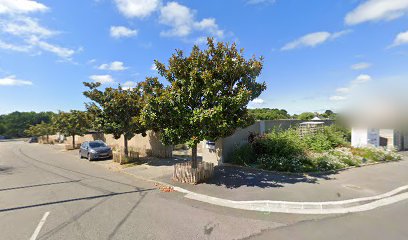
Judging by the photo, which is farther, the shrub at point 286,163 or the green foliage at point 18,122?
the green foliage at point 18,122

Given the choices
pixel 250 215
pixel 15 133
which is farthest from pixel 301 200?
pixel 15 133

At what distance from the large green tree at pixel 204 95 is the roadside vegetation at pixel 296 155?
10.3ft

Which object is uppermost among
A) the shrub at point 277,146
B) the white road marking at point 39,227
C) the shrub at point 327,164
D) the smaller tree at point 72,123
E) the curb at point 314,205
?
the smaller tree at point 72,123

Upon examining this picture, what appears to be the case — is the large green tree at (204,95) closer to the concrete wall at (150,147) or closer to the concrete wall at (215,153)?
the concrete wall at (215,153)

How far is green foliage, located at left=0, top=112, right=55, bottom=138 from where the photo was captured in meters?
96.2

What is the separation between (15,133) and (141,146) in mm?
106270

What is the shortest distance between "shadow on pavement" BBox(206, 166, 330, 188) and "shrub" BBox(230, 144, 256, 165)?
3.44ft

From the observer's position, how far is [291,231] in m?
5.55

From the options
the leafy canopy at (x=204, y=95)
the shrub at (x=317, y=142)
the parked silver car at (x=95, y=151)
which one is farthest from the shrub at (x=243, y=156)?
the parked silver car at (x=95, y=151)

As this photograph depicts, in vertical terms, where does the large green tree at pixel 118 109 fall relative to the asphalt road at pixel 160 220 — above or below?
above

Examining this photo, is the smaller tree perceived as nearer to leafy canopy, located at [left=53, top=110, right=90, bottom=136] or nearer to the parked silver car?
leafy canopy, located at [left=53, top=110, right=90, bottom=136]

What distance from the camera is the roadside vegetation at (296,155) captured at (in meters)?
11.4

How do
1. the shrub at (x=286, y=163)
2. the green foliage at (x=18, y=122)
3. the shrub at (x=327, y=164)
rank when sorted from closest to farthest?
the shrub at (x=286, y=163)
the shrub at (x=327, y=164)
the green foliage at (x=18, y=122)

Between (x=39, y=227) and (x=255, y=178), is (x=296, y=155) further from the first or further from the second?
(x=39, y=227)
